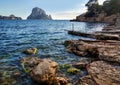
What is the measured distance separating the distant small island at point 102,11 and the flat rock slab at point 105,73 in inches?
4507

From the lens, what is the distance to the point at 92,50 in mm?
23516

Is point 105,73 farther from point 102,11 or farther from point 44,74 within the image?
→ point 102,11

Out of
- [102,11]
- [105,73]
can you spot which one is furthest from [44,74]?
[102,11]

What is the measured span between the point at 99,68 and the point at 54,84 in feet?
12.3

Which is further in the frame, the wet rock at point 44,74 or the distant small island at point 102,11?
the distant small island at point 102,11

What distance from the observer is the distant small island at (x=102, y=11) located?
13427 centimetres

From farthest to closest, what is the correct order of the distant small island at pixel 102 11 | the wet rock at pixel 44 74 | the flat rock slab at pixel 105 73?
the distant small island at pixel 102 11
the wet rock at pixel 44 74
the flat rock slab at pixel 105 73

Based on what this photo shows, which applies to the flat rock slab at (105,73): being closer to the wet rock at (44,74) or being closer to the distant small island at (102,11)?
the wet rock at (44,74)

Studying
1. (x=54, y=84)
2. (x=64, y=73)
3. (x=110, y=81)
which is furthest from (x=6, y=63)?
(x=110, y=81)

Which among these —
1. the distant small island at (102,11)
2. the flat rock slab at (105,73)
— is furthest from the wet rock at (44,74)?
the distant small island at (102,11)

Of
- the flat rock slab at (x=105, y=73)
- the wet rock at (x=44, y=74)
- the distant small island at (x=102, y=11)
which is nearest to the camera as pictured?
the flat rock slab at (x=105, y=73)

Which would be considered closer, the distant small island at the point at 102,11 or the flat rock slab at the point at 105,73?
the flat rock slab at the point at 105,73

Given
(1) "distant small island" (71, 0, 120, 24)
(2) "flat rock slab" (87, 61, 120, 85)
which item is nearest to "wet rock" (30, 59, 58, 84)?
(2) "flat rock slab" (87, 61, 120, 85)

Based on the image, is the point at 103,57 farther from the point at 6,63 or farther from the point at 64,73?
the point at 6,63
